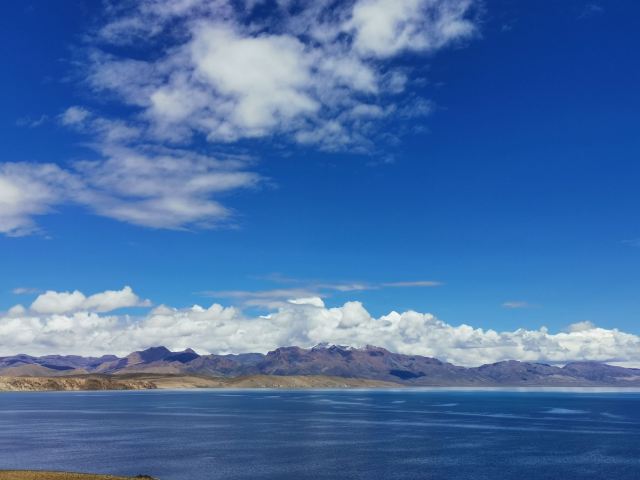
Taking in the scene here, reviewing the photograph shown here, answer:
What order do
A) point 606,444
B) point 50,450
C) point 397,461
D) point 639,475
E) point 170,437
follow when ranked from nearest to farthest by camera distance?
1. point 639,475
2. point 397,461
3. point 50,450
4. point 606,444
5. point 170,437

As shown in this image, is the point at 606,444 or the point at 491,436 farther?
the point at 491,436

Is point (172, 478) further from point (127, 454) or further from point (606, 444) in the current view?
point (606, 444)

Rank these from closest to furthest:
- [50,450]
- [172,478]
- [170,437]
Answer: [172,478] < [50,450] < [170,437]

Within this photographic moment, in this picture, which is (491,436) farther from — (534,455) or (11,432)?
(11,432)

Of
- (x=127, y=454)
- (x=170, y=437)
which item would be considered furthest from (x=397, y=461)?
(x=170, y=437)

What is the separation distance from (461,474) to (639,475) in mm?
35679

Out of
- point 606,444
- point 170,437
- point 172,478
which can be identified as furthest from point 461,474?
point 170,437

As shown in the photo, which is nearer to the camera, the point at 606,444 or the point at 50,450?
the point at 50,450

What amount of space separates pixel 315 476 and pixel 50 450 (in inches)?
2836

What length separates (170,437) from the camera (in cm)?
17912

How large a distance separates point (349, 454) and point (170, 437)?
64.2m

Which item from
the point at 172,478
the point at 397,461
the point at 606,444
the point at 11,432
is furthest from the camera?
the point at 11,432

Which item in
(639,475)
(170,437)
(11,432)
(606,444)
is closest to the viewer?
(639,475)

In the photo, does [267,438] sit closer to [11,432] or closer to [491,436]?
[491,436]
